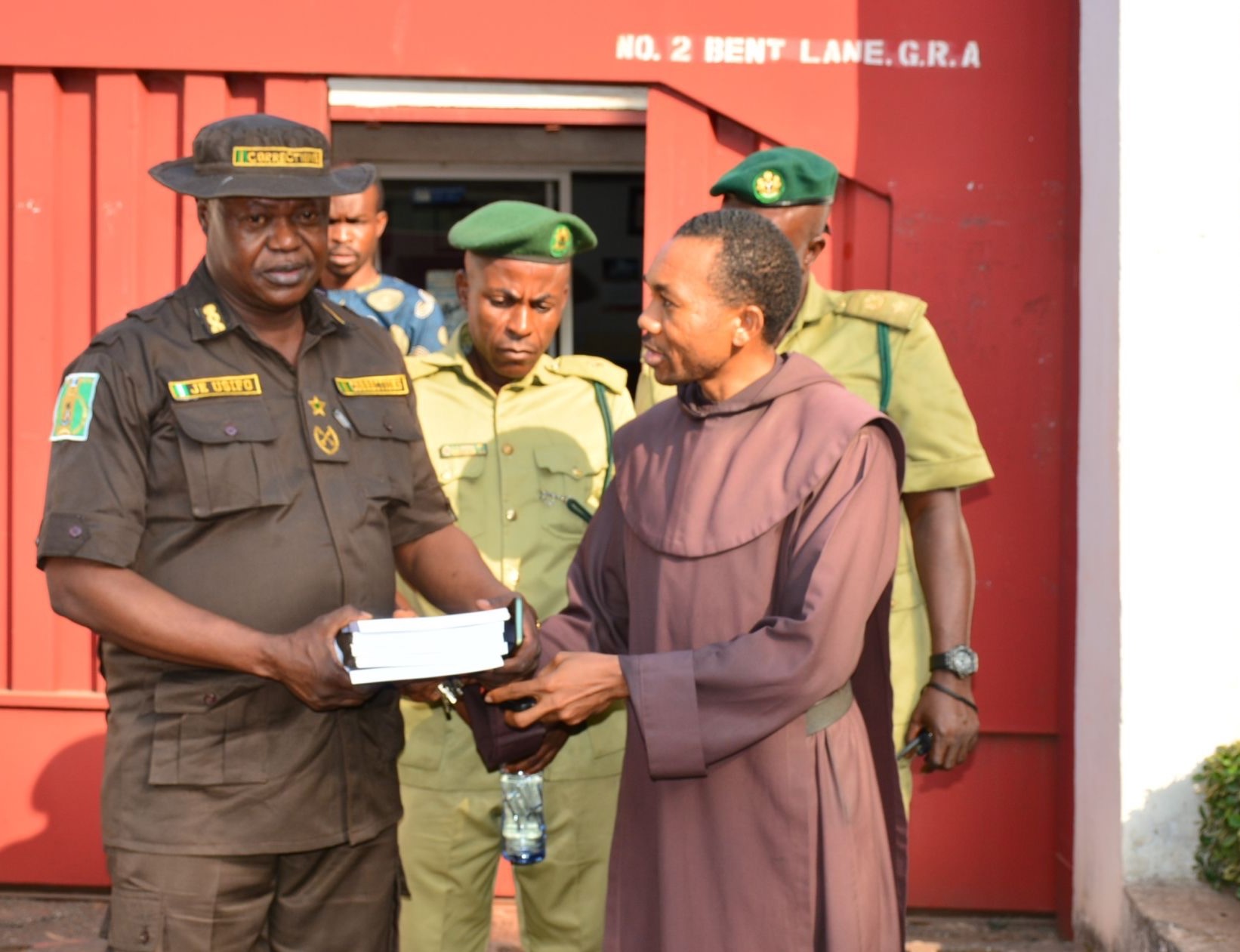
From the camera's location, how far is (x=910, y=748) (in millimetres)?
3713

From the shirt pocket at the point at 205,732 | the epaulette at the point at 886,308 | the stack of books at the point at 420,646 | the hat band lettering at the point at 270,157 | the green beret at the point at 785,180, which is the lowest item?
the shirt pocket at the point at 205,732

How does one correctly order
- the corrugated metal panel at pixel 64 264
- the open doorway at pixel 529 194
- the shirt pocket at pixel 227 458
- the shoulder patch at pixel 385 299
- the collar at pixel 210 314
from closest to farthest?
the shirt pocket at pixel 227 458, the collar at pixel 210 314, the shoulder patch at pixel 385 299, the corrugated metal panel at pixel 64 264, the open doorway at pixel 529 194

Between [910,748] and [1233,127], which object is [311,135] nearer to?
[910,748]

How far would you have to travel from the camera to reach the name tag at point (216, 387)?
3.04 metres

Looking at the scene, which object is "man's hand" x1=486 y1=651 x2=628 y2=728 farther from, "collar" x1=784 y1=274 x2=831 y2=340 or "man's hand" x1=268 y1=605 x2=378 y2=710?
"collar" x1=784 y1=274 x2=831 y2=340

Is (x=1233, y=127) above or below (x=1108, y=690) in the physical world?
above

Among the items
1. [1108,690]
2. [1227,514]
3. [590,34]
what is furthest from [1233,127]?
[590,34]

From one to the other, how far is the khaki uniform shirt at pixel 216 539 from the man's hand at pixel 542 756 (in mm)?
340

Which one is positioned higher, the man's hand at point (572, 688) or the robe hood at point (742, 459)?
the robe hood at point (742, 459)

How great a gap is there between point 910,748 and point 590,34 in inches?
111

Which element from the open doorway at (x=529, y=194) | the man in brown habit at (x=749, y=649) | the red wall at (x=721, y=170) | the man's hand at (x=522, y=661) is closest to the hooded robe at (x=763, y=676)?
the man in brown habit at (x=749, y=649)

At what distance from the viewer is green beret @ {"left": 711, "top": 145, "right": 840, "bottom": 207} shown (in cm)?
382

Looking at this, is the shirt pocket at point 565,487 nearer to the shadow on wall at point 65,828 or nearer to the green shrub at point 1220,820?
the green shrub at point 1220,820

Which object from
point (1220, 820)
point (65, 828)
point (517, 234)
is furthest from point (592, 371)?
point (65, 828)
